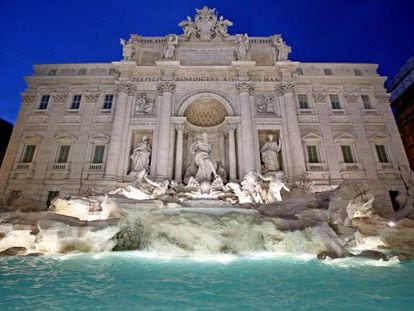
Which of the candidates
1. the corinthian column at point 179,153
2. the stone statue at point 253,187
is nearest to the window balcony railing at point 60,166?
the corinthian column at point 179,153

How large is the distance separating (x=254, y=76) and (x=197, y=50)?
5650mm

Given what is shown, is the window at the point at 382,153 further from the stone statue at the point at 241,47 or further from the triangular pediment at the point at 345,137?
the stone statue at the point at 241,47

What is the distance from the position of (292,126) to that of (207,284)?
15393 mm

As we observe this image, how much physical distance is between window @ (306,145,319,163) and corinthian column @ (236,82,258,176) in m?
4.59

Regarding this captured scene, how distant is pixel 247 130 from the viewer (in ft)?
57.0

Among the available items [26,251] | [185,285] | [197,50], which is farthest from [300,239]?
[197,50]

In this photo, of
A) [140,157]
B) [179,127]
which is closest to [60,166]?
[140,157]

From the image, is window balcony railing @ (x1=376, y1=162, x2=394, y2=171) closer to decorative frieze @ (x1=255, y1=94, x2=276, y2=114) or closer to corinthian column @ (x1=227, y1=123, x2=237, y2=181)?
decorative frieze @ (x1=255, y1=94, x2=276, y2=114)

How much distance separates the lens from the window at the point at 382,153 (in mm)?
18047

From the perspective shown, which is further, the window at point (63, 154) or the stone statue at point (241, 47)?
the stone statue at point (241, 47)

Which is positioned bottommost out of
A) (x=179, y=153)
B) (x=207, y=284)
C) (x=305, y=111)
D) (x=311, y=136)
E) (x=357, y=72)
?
(x=207, y=284)

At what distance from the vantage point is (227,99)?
18562 millimetres

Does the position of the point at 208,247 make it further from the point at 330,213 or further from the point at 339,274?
the point at 330,213

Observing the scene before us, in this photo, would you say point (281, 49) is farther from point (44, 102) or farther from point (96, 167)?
point (44, 102)
